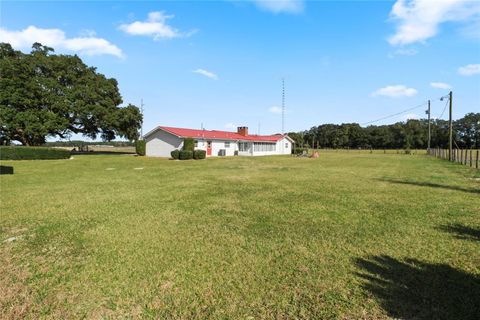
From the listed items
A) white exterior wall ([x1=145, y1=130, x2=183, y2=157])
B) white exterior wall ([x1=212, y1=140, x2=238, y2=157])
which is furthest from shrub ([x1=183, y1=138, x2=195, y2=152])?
white exterior wall ([x1=212, y1=140, x2=238, y2=157])

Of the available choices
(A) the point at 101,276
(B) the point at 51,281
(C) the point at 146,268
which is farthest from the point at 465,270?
(B) the point at 51,281

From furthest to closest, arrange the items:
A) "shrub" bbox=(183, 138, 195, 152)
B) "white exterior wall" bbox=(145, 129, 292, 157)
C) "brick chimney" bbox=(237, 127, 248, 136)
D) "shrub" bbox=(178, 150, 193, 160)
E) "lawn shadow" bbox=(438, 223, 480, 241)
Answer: "brick chimney" bbox=(237, 127, 248, 136) → "white exterior wall" bbox=(145, 129, 292, 157) → "shrub" bbox=(183, 138, 195, 152) → "shrub" bbox=(178, 150, 193, 160) → "lawn shadow" bbox=(438, 223, 480, 241)

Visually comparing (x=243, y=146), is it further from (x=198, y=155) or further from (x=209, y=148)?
(x=198, y=155)

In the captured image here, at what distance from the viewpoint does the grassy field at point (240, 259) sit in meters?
3.15

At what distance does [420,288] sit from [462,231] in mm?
3042

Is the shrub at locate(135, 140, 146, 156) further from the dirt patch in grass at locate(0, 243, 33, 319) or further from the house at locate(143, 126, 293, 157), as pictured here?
the dirt patch in grass at locate(0, 243, 33, 319)

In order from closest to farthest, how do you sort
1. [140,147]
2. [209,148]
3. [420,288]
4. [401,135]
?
1. [420,288]
2. [140,147]
3. [209,148]
4. [401,135]

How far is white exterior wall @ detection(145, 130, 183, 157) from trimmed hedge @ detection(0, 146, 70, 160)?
10023 millimetres

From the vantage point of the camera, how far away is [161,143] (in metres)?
35.2

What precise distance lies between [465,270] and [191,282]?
3.72 metres

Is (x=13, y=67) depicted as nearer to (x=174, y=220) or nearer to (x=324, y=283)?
(x=174, y=220)

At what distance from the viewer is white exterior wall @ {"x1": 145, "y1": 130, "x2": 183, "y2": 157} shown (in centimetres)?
3391

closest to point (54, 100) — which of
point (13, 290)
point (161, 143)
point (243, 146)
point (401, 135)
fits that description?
point (161, 143)

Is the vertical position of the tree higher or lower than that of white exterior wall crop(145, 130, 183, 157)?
higher
